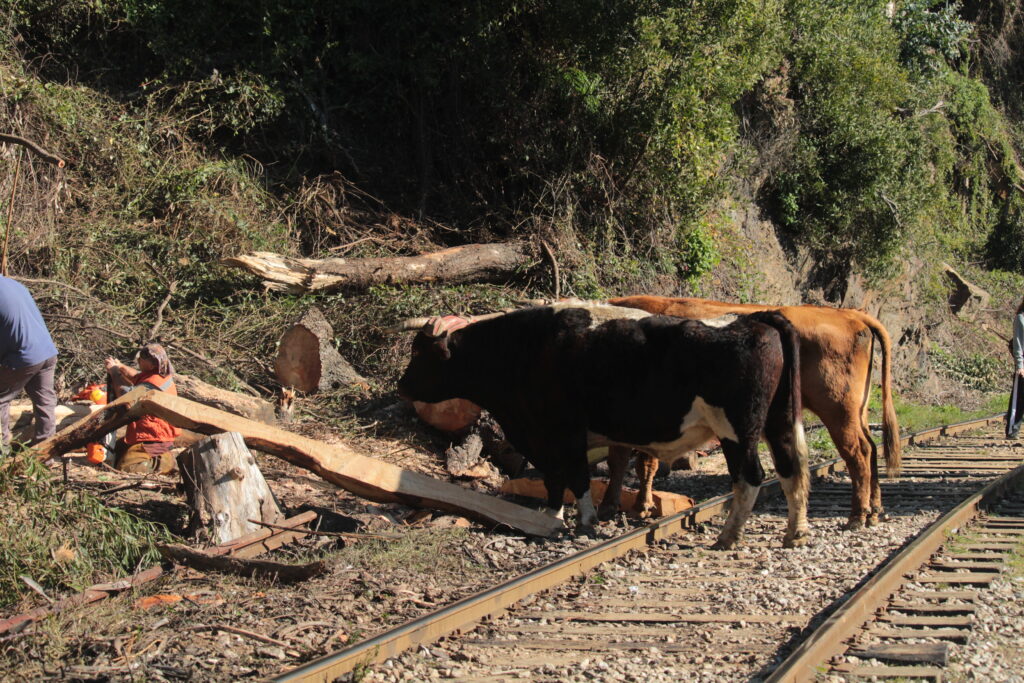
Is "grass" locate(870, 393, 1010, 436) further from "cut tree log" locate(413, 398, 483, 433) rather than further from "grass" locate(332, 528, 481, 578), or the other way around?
"grass" locate(332, 528, 481, 578)

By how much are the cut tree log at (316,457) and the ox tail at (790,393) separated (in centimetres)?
198

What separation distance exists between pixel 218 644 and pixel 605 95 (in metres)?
13.9

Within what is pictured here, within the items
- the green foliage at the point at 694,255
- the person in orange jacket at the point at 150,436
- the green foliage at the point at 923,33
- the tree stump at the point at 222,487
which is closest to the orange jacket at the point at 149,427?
the person in orange jacket at the point at 150,436

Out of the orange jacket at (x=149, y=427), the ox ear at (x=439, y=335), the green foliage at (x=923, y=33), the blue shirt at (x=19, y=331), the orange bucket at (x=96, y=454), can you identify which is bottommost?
the orange bucket at (x=96, y=454)

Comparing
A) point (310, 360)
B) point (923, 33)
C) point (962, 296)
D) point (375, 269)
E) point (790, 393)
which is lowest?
point (310, 360)

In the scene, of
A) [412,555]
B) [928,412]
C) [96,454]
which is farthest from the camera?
[928,412]

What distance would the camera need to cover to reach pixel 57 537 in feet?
20.2

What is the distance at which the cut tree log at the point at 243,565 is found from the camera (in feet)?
20.5

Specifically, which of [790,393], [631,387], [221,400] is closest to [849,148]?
[790,393]

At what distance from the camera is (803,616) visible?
562 centimetres

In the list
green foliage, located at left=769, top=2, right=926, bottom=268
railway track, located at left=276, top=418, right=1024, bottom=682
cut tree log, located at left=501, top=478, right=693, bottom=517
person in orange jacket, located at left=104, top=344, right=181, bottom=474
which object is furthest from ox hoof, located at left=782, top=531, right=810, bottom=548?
green foliage, located at left=769, top=2, right=926, bottom=268

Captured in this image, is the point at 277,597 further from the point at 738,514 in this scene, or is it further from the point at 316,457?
the point at 738,514

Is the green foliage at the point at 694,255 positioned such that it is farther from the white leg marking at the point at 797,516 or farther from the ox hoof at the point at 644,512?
the white leg marking at the point at 797,516

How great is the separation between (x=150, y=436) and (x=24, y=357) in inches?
66.2
